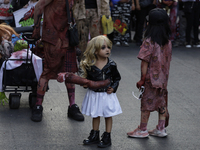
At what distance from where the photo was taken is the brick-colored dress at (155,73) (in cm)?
486

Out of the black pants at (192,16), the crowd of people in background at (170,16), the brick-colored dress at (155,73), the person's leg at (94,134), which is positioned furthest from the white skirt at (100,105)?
the black pants at (192,16)

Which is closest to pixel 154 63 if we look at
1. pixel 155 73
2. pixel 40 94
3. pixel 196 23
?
pixel 155 73

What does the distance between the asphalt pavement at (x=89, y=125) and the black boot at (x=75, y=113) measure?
0.07 metres

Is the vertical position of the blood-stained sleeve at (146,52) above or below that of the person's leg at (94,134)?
above

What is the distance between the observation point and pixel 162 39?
4.88 metres

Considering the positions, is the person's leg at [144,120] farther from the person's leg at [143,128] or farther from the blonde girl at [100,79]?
the blonde girl at [100,79]

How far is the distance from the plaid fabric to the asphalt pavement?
64 cm

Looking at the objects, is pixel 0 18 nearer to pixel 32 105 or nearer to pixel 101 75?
pixel 32 105

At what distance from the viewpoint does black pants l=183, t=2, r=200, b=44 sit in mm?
11617

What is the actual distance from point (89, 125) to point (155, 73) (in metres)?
1.20

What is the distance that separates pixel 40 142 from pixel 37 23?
1711 mm

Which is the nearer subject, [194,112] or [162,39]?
[162,39]

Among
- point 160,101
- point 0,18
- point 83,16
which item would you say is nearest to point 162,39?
point 160,101

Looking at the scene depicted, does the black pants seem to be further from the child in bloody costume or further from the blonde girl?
the blonde girl
